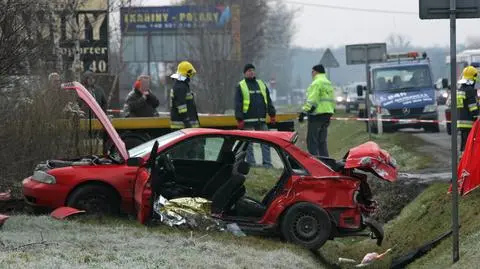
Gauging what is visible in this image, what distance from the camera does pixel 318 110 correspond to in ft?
50.1

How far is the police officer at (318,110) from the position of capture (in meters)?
15.2

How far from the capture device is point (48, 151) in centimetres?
1268

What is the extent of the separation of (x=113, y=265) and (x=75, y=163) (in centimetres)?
353

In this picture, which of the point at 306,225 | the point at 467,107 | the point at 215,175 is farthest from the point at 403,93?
the point at 306,225

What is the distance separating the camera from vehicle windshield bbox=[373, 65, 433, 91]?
27.7 metres

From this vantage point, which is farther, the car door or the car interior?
the car door

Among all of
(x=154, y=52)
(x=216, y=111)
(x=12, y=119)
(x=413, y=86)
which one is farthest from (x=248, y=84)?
(x=154, y=52)

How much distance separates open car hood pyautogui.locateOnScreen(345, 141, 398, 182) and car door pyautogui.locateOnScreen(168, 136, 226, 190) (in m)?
1.63

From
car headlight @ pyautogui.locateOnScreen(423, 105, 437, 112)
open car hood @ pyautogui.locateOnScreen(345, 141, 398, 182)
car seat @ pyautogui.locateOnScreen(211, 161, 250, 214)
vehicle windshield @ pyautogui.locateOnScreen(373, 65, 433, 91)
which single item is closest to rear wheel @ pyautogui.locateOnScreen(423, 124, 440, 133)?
car headlight @ pyautogui.locateOnScreen(423, 105, 437, 112)

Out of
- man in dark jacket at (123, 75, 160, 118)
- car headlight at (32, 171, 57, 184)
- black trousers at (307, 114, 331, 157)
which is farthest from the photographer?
man in dark jacket at (123, 75, 160, 118)

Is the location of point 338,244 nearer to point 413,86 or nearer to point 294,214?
point 294,214

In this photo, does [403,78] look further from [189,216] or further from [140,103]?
[189,216]

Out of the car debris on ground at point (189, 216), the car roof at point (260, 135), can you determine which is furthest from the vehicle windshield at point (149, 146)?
the car debris on ground at point (189, 216)

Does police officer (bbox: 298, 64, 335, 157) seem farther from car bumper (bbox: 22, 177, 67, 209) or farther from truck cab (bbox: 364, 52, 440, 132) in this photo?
truck cab (bbox: 364, 52, 440, 132)
